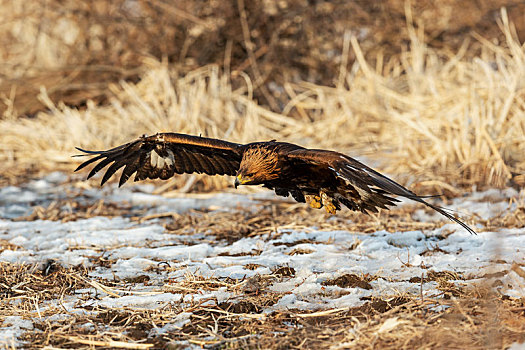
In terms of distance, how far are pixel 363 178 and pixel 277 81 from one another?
5.66m

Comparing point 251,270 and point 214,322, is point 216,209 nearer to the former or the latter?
point 251,270

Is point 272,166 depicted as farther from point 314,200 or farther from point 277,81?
point 277,81

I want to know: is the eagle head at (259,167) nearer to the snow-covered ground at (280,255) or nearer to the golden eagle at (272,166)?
the golden eagle at (272,166)

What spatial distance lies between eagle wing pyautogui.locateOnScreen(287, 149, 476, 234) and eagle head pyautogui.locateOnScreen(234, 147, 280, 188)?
0.41 ft

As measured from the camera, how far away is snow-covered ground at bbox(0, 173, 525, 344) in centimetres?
291

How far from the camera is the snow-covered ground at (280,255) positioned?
2.91m

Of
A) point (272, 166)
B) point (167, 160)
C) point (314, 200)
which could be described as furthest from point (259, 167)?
point (167, 160)

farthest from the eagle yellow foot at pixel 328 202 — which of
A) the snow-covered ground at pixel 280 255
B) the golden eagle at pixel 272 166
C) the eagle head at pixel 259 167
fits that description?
the eagle head at pixel 259 167

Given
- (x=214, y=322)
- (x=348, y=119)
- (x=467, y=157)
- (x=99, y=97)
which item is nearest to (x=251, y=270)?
(x=214, y=322)

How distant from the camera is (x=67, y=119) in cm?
668

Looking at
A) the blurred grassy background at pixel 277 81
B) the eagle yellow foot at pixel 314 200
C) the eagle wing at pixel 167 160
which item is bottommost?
the eagle yellow foot at pixel 314 200

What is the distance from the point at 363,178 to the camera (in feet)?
9.18

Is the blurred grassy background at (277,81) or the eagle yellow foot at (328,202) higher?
the blurred grassy background at (277,81)

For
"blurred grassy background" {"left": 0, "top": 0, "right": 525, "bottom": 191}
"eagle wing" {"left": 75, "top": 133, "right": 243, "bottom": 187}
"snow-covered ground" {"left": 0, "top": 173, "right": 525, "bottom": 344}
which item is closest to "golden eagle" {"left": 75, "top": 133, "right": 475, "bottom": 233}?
"eagle wing" {"left": 75, "top": 133, "right": 243, "bottom": 187}
